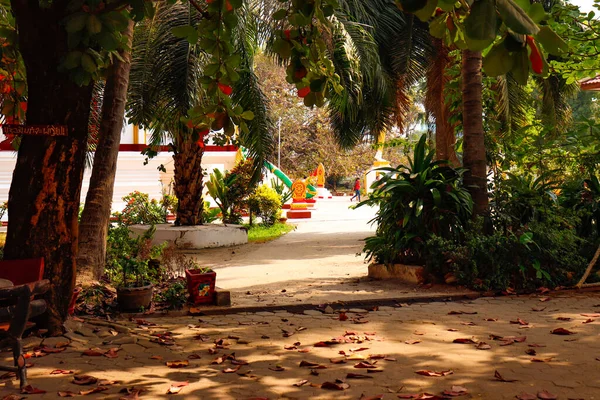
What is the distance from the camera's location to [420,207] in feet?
25.9

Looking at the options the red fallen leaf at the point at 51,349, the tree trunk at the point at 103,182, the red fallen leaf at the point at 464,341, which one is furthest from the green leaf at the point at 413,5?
the tree trunk at the point at 103,182

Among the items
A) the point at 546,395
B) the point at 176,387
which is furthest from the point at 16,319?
the point at 546,395

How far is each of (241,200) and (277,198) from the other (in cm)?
176

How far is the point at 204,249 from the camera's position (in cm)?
1341

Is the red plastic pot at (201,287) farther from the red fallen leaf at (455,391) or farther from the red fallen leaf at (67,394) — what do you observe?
the red fallen leaf at (455,391)

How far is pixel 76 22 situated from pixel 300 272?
677 cm

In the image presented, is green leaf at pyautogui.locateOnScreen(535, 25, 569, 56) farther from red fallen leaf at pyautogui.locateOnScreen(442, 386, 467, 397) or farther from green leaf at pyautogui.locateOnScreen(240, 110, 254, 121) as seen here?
green leaf at pyautogui.locateOnScreen(240, 110, 254, 121)

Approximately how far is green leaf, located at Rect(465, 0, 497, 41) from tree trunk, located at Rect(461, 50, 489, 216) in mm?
Answer: 6541

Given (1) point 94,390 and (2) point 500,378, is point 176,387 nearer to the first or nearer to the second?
(1) point 94,390

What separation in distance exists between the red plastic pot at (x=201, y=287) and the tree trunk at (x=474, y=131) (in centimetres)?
358

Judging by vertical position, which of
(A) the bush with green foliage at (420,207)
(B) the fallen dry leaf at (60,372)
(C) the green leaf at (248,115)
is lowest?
(B) the fallen dry leaf at (60,372)

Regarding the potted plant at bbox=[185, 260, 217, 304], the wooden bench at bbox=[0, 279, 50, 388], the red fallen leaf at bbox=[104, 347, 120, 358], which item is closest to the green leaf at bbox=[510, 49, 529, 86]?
the wooden bench at bbox=[0, 279, 50, 388]

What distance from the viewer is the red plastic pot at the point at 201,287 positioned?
657cm

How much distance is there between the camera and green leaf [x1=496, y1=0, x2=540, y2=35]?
1855 mm
